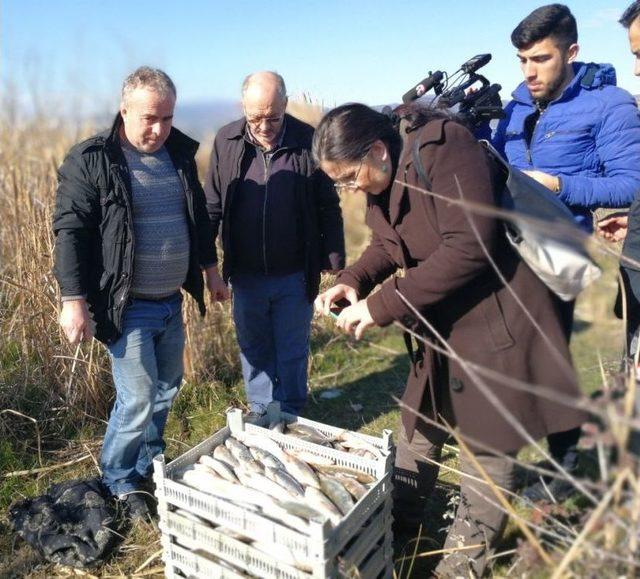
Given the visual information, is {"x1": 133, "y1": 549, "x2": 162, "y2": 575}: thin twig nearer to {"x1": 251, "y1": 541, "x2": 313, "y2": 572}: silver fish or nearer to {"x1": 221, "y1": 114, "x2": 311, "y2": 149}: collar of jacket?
{"x1": 251, "y1": 541, "x2": 313, "y2": 572}: silver fish

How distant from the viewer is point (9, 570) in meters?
2.81

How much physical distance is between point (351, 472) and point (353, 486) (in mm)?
110

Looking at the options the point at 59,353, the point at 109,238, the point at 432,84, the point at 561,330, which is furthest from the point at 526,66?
the point at 59,353

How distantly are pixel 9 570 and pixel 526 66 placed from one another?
347 cm

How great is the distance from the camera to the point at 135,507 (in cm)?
Answer: 307

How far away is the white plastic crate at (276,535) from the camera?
2.01m

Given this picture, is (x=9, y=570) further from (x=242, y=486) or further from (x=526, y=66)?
(x=526, y=66)

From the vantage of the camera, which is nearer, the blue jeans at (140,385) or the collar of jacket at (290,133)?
the blue jeans at (140,385)

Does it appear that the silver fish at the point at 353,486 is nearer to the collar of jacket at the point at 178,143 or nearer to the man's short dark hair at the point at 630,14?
the collar of jacket at the point at 178,143

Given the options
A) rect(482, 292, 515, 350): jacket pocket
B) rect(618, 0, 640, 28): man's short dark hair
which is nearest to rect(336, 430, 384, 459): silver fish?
rect(482, 292, 515, 350): jacket pocket

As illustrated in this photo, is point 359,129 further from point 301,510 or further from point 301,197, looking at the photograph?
point 301,197

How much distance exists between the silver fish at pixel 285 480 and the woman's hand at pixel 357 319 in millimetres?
615

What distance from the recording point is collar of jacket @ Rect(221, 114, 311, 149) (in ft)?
11.8

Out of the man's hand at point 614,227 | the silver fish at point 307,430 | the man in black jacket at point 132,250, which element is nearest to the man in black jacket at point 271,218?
the man in black jacket at point 132,250
